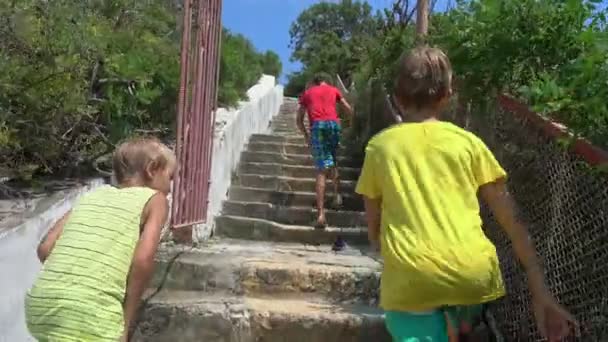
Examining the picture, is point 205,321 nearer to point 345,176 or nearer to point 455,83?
point 455,83

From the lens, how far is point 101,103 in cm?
560

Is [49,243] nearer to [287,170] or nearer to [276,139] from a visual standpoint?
[287,170]

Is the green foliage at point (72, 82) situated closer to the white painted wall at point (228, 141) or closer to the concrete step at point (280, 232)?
the white painted wall at point (228, 141)

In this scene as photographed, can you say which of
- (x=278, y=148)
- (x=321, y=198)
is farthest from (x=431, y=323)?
(x=278, y=148)

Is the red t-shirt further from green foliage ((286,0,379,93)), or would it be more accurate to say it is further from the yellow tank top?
green foliage ((286,0,379,93))

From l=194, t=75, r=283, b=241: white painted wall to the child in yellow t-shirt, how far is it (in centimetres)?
412

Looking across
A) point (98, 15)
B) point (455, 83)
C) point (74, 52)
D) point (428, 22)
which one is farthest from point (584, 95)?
point (428, 22)

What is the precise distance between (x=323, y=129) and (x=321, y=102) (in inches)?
11.7

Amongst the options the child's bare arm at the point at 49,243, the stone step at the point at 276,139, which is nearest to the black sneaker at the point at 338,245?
the stone step at the point at 276,139

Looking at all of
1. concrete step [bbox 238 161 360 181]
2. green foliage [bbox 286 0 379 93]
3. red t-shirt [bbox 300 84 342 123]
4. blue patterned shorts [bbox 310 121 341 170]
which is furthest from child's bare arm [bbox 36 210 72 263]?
green foliage [bbox 286 0 379 93]

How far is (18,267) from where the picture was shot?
12.9 ft

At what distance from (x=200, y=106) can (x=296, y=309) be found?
1.97 meters

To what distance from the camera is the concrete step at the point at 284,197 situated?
8.28m

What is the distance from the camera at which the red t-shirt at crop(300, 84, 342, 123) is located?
8008mm
